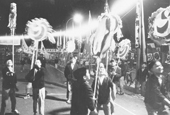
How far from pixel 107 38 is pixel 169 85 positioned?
16.2 ft

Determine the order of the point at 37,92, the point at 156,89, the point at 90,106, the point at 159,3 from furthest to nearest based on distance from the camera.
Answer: the point at 159,3 < the point at 37,92 < the point at 156,89 < the point at 90,106

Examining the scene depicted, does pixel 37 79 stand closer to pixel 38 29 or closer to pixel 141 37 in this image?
pixel 38 29

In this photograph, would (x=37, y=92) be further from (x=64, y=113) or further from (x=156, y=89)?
(x=156, y=89)

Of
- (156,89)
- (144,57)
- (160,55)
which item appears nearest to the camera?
(156,89)

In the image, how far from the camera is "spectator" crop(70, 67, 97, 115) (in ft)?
13.2

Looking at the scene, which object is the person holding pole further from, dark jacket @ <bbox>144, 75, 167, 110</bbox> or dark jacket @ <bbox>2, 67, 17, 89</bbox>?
dark jacket @ <bbox>144, 75, 167, 110</bbox>

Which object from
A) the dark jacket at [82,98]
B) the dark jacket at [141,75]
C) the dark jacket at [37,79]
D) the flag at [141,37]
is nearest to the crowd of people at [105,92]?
the dark jacket at [82,98]

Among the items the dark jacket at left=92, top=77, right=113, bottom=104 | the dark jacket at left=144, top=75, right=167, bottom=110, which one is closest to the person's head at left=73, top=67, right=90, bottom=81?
the dark jacket at left=92, top=77, right=113, bottom=104

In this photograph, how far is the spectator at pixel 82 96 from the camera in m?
4.03

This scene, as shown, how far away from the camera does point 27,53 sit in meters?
38.1

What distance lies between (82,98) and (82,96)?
40mm

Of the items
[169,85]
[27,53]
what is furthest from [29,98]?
[27,53]

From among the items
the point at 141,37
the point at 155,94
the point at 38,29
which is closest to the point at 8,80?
the point at 38,29

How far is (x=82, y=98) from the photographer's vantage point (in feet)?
13.4
